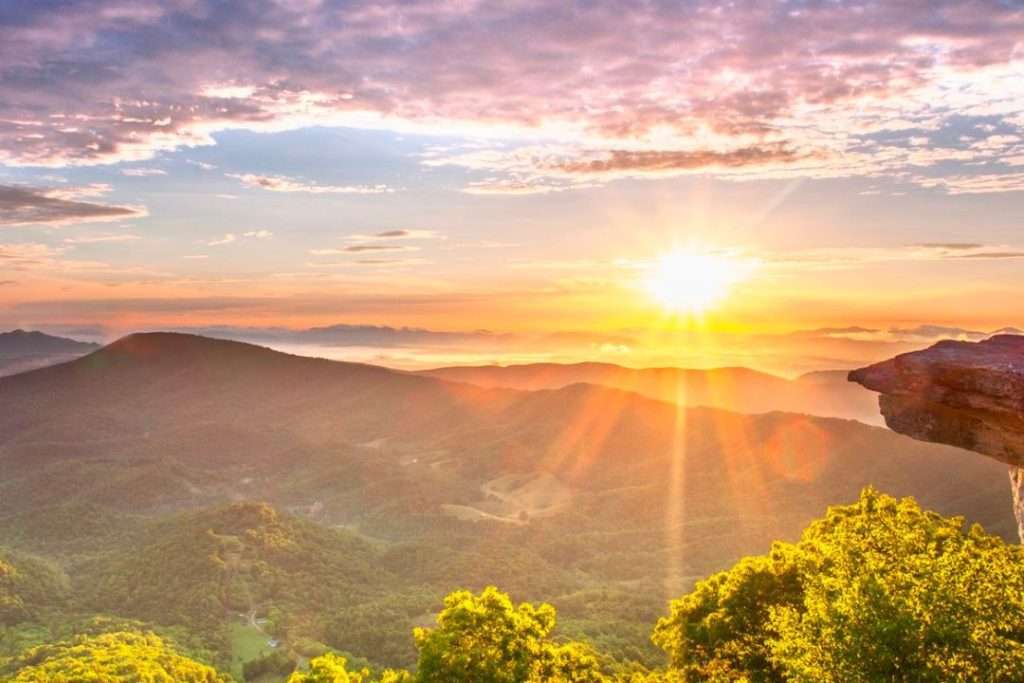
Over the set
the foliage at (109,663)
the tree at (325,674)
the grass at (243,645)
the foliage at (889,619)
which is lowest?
the grass at (243,645)

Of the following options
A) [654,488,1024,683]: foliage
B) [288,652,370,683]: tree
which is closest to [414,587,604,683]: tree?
[288,652,370,683]: tree

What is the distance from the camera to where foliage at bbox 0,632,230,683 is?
85.0 m

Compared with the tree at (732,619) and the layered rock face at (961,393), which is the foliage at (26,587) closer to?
the tree at (732,619)

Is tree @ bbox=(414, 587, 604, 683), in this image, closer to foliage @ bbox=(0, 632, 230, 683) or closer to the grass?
foliage @ bbox=(0, 632, 230, 683)

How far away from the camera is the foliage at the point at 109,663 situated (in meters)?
85.0

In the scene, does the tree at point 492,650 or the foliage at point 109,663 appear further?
the foliage at point 109,663

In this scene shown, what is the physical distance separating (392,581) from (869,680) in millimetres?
166835

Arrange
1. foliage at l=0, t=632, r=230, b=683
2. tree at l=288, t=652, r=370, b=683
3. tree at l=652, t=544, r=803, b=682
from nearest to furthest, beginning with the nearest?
tree at l=288, t=652, r=370, b=683 → tree at l=652, t=544, r=803, b=682 → foliage at l=0, t=632, r=230, b=683

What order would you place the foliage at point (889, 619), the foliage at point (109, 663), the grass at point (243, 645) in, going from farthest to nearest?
the grass at point (243, 645), the foliage at point (109, 663), the foliage at point (889, 619)

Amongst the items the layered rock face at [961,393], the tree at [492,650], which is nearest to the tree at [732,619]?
the tree at [492,650]

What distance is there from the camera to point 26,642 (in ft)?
397

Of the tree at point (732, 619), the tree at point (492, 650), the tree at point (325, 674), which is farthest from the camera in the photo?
the tree at point (732, 619)

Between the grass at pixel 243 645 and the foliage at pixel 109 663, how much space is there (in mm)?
11509

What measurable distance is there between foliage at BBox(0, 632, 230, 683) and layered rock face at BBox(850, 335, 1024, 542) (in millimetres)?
90684
